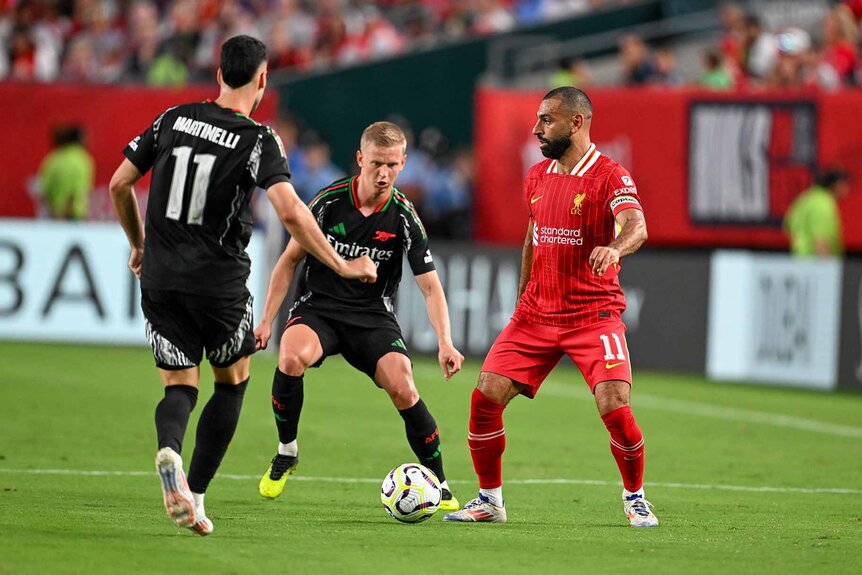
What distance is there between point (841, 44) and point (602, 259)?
512 inches

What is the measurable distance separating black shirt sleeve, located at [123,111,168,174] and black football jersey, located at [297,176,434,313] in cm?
145

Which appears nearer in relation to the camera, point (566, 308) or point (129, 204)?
point (129, 204)

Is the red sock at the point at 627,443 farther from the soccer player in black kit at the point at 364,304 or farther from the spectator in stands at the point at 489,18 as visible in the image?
the spectator in stands at the point at 489,18

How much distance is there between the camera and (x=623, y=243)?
24.4ft

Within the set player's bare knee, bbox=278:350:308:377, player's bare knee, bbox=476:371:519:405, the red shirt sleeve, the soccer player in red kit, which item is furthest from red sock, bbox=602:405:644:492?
player's bare knee, bbox=278:350:308:377

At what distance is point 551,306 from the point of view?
26.1 feet

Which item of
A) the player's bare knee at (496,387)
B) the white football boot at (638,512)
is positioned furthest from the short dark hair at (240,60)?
the white football boot at (638,512)

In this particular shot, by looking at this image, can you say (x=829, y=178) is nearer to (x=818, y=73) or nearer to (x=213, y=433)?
(x=818, y=73)

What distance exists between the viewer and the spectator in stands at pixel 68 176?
63.9 ft

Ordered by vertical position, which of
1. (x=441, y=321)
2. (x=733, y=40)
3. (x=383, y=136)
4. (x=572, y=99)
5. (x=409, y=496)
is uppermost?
(x=733, y=40)

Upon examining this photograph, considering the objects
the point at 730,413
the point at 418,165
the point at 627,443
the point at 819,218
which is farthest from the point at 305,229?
the point at 418,165

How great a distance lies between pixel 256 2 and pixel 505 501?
1853 cm

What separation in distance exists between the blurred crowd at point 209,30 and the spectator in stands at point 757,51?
3564mm

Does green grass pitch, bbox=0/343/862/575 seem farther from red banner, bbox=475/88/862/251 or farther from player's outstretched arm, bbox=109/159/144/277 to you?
red banner, bbox=475/88/862/251
